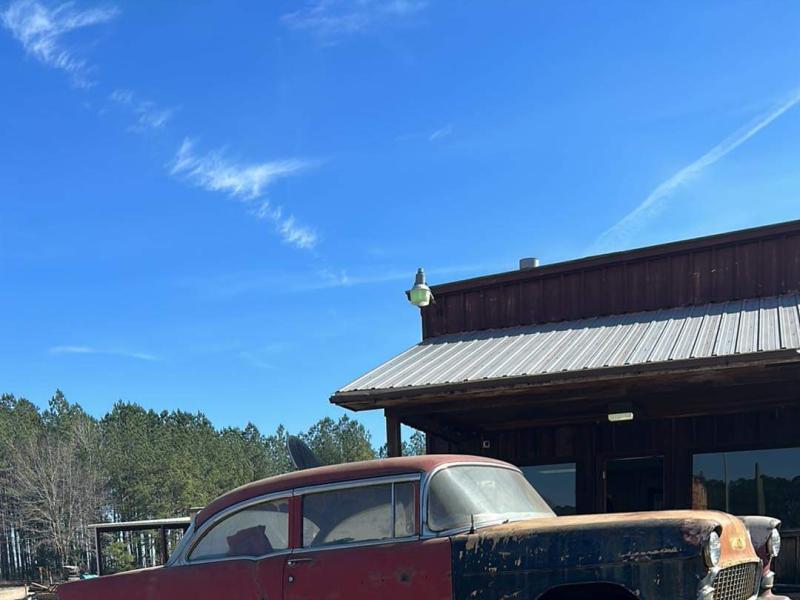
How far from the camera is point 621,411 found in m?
8.55

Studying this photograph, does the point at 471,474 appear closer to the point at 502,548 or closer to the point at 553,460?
the point at 502,548

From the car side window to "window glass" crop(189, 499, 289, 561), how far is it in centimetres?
19

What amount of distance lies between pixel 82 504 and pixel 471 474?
5472 centimetres

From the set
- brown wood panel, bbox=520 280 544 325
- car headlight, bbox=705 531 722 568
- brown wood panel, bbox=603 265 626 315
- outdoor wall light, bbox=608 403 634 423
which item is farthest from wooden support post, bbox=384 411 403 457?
car headlight, bbox=705 531 722 568

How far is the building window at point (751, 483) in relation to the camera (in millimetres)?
9297

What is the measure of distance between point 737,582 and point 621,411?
14.7ft

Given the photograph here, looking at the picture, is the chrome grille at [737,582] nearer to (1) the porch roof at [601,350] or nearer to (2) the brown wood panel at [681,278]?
(1) the porch roof at [601,350]

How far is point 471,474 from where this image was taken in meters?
4.79

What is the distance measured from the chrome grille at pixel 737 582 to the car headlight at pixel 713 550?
0.12 meters

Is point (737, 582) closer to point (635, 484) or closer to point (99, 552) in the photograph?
point (635, 484)

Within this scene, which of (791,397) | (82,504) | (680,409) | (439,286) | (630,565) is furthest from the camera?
(82,504)

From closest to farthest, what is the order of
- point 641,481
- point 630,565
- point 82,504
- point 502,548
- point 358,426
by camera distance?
point 630,565
point 502,548
point 641,481
point 82,504
point 358,426

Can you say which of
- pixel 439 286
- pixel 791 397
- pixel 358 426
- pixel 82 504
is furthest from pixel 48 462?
pixel 791 397

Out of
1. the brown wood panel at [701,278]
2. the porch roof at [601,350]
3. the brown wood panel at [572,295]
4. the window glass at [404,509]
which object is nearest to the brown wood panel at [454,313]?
the porch roof at [601,350]
